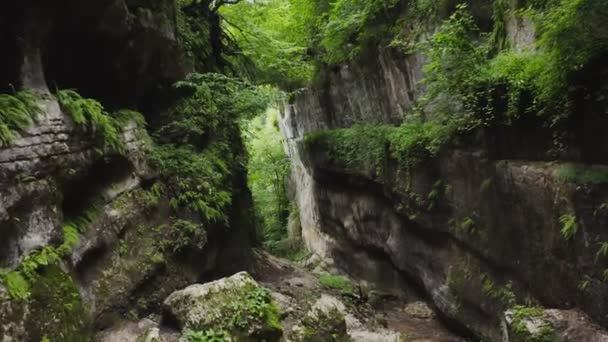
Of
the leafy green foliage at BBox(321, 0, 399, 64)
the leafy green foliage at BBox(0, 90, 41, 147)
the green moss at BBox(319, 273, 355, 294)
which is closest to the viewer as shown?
the leafy green foliage at BBox(0, 90, 41, 147)

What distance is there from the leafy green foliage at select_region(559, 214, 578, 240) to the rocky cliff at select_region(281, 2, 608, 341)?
33mm

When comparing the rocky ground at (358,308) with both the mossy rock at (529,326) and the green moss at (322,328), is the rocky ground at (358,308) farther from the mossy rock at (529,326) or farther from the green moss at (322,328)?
the mossy rock at (529,326)

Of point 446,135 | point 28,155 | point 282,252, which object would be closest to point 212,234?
point 28,155

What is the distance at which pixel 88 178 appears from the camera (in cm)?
761

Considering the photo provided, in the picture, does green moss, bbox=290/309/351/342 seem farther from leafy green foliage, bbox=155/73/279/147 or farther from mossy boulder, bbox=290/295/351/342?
leafy green foliage, bbox=155/73/279/147

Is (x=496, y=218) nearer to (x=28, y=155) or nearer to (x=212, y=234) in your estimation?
(x=212, y=234)

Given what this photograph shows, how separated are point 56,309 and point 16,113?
2.83m

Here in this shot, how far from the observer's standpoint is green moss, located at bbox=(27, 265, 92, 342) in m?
5.36

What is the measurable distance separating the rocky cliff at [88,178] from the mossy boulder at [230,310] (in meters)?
1.04

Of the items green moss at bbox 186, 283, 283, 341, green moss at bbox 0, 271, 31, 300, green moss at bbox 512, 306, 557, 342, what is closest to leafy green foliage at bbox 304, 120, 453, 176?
green moss at bbox 512, 306, 557, 342

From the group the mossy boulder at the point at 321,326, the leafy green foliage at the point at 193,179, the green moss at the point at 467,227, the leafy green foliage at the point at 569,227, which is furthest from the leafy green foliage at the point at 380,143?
the leafy green foliage at the point at 193,179

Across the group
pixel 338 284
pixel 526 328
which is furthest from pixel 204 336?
pixel 338 284

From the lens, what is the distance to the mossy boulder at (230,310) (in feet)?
22.1

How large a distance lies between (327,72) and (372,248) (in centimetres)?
762
